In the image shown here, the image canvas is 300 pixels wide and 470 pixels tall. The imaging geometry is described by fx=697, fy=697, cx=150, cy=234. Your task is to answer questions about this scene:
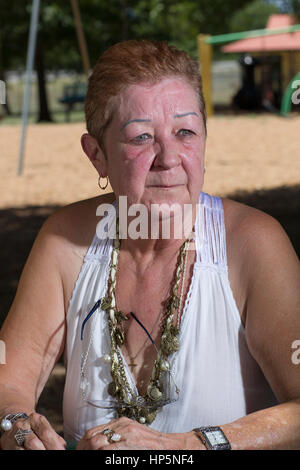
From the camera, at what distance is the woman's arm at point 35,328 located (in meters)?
2.01

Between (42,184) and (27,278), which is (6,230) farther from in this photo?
(27,278)

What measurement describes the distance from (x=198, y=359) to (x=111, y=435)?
38 centimetres

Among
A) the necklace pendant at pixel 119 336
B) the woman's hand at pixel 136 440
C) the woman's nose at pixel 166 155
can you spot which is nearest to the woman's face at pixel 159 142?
the woman's nose at pixel 166 155

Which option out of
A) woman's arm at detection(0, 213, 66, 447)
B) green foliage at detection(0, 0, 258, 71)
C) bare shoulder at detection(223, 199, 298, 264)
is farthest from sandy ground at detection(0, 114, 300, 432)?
green foliage at detection(0, 0, 258, 71)

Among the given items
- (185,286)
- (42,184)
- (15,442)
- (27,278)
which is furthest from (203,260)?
(42,184)

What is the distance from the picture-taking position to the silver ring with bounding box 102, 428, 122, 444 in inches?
62.3

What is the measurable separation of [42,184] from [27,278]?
901 cm

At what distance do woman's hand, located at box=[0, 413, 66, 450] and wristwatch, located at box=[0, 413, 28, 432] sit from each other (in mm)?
11

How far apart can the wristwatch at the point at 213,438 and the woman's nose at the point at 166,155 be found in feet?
2.26

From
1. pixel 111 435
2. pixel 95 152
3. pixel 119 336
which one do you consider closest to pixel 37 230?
pixel 95 152

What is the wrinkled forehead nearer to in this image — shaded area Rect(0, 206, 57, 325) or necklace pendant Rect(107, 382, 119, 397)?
necklace pendant Rect(107, 382, 119, 397)

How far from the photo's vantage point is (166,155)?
6.16 ft

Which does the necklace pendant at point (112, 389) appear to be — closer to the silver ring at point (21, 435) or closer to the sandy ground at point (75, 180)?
the silver ring at point (21, 435)

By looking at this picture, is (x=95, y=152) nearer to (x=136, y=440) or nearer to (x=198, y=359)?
(x=198, y=359)
